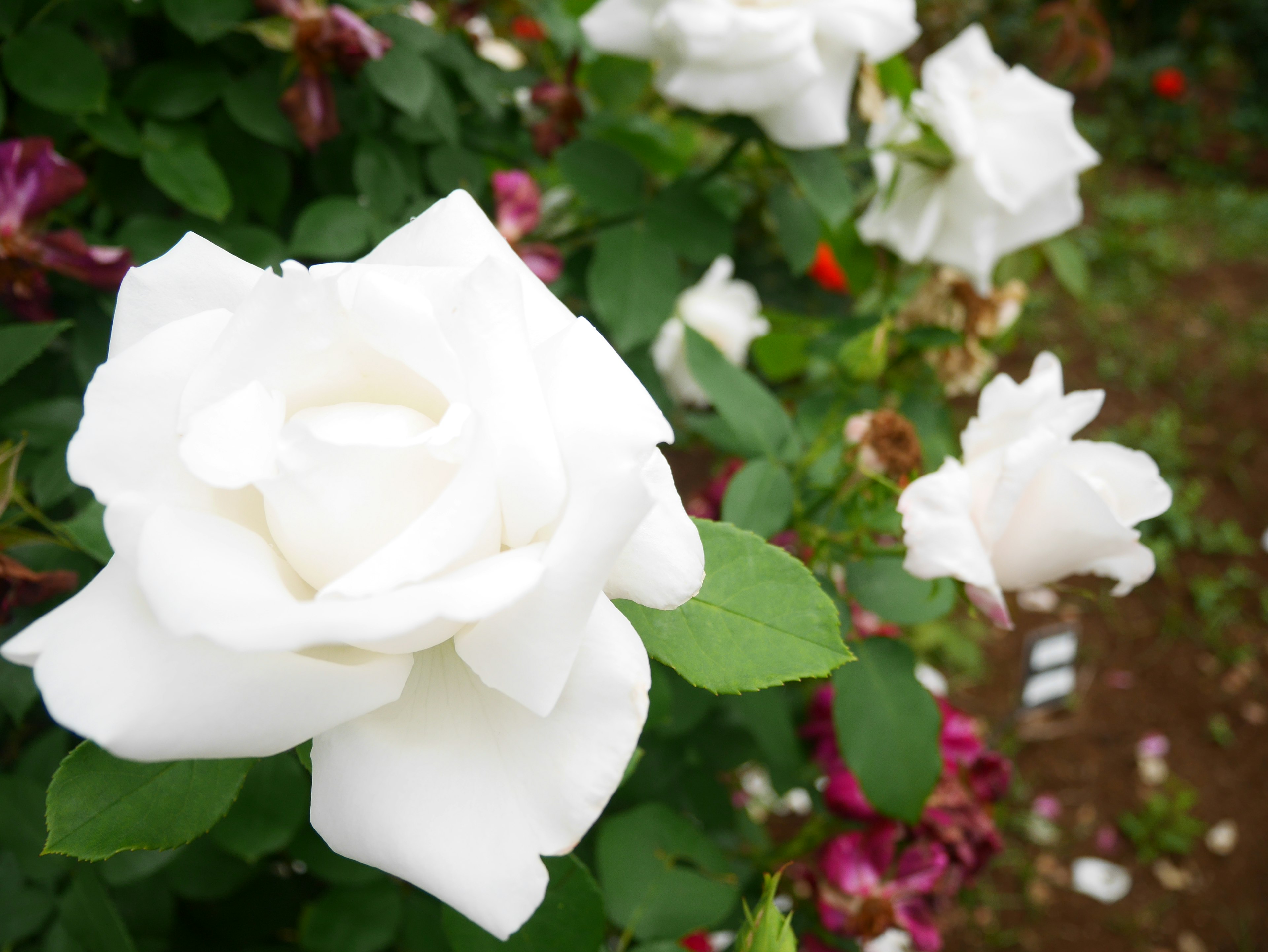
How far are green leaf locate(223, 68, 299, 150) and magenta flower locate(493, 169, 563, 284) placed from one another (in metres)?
0.20

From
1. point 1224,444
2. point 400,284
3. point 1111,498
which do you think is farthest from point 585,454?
point 1224,444

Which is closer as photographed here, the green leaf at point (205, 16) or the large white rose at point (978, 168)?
the green leaf at point (205, 16)

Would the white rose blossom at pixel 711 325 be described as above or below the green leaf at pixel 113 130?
below

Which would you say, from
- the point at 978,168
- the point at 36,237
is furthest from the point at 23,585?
the point at 978,168

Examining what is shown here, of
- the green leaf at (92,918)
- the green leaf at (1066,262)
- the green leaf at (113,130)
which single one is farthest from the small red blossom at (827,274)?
the green leaf at (92,918)

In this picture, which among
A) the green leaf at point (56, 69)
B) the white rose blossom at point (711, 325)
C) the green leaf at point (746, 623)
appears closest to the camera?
the green leaf at point (746, 623)

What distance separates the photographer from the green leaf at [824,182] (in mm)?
809

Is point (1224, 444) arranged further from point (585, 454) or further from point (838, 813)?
point (585, 454)

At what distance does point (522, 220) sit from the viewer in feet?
2.83

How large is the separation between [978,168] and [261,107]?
2.20 feet

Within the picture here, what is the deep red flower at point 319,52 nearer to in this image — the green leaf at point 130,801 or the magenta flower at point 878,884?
the green leaf at point 130,801

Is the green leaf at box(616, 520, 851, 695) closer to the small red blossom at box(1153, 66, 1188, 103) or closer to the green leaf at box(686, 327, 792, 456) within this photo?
the green leaf at box(686, 327, 792, 456)

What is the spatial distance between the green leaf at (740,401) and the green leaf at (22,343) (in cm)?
46

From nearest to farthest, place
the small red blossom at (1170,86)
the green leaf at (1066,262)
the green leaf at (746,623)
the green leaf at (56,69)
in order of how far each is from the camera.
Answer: the green leaf at (746,623) → the green leaf at (56,69) → the green leaf at (1066,262) → the small red blossom at (1170,86)
